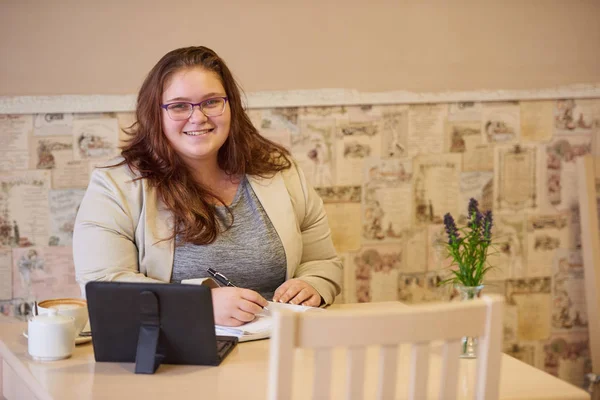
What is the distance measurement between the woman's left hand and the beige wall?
3.02ft

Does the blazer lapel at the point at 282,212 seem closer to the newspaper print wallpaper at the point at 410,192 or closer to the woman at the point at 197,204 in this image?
the woman at the point at 197,204

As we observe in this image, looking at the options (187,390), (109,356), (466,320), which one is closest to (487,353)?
(466,320)

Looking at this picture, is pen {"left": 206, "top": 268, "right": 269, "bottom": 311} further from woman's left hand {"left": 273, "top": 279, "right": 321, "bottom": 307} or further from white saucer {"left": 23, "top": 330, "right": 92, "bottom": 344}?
white saucer {"left": 23, "top": 330, "right": 92, "bottom": 344}

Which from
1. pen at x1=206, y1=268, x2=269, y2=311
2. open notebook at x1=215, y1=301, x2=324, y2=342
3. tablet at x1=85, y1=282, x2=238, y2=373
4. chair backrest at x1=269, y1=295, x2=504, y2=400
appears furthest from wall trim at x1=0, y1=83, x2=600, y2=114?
chair backrest at x1=269, y1=295, x2=504, y2=400

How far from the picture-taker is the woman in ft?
6.69

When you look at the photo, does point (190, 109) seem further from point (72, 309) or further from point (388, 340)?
point (388, 340)

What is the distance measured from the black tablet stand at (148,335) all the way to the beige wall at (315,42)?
4.04 ft

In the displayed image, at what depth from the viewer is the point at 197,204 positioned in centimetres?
211

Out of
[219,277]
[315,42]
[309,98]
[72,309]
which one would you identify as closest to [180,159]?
Answer: [219,277]

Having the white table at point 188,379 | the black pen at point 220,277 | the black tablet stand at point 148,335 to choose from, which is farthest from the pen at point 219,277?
the black tablet stand at point 148,335

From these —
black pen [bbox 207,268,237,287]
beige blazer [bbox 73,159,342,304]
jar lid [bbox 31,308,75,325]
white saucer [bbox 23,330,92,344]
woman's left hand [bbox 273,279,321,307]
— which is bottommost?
A: white saucer [bbox 23,330,92,344]

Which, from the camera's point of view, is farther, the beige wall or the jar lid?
the beige wall

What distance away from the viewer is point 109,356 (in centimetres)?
162

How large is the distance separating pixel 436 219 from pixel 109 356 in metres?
1.67
